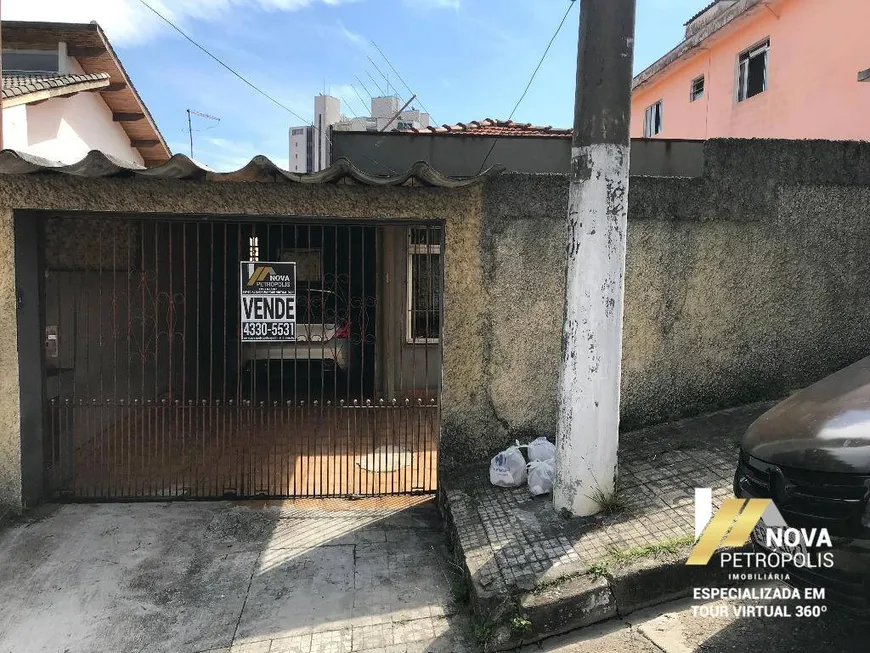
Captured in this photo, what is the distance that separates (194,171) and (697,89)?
13.2 meters

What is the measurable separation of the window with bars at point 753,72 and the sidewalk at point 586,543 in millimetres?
9528

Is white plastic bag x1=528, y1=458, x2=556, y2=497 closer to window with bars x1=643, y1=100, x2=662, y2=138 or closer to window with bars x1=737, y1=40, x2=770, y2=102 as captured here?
window with bars x1=737, y1=40, x2=770, y2=102

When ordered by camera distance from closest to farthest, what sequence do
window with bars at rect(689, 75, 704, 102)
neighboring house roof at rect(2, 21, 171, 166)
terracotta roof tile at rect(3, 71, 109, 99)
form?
terracotta roof tile at rect(3, 71, 109, 99) < neighboring house roof at rect(2, 21, 171, 166) < window with bars at rect(689, 75, 704, 102)

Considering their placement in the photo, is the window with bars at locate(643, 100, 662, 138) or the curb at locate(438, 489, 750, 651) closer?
the curb at locate(438, 489, 750, 651)

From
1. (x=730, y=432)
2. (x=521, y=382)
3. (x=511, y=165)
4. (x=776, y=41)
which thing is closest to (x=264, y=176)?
(x=521, y=382)

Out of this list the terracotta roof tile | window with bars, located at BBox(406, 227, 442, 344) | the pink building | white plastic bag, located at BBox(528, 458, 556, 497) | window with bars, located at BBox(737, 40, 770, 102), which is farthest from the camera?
window with bars, located at BBox(737, 40, 770, 102)

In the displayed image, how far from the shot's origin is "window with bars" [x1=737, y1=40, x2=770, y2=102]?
36.1ft

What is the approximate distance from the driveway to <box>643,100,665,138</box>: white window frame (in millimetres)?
14043

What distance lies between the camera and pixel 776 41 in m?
10.6

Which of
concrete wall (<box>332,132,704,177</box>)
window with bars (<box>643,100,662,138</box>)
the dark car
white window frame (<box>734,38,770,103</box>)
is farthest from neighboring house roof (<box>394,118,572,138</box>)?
window with bars (<box>643,100,662,138</box>)

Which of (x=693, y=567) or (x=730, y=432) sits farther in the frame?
(x=730, y=432)

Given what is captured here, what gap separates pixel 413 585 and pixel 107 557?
2.13 metres

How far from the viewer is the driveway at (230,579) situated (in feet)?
10.0

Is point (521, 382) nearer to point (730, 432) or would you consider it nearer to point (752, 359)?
point (730, 432)
